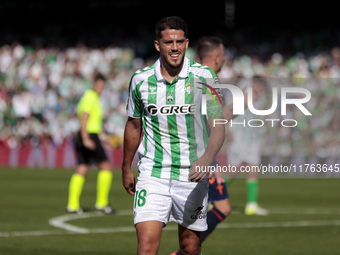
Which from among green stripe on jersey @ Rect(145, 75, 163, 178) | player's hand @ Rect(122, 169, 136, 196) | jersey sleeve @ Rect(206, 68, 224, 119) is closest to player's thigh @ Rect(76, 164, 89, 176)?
player's hand @ Rect(122, 169, 136, 196)

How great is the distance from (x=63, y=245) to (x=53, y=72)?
19480mm

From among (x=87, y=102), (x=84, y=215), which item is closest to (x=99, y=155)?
(x=87, y=102)

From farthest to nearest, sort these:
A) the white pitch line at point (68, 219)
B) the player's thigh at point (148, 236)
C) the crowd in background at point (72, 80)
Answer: the crowd in background at point (72, 80) → the white pitch line at point (68, 219) → the player's thigh at point (148, 236)

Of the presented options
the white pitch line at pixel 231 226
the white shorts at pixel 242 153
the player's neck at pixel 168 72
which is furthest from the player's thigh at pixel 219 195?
the white shorts at pixel 242 153

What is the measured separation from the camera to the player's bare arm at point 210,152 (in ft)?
14.0

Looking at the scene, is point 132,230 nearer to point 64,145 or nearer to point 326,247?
point 326,247

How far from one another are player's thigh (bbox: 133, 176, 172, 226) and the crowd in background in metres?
17.2

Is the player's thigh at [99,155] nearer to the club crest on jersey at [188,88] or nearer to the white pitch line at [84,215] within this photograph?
the white pitch line at [84,215]

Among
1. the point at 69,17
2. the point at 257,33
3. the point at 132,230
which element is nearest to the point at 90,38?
the point at 69,17

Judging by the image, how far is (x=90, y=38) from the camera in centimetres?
3003

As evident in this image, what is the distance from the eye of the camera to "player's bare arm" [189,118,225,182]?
4.28 metres

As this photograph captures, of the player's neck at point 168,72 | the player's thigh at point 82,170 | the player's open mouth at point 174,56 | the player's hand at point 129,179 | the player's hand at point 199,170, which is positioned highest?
the player's open mouth at point 174,56

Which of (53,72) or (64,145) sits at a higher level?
(53,72)

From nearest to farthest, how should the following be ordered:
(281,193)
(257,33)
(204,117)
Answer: (204,117), (281,193), (257,33)
